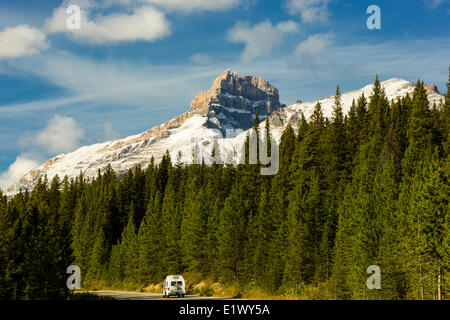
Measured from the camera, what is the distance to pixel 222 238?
232 ft

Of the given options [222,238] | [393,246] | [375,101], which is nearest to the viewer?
[393,246]

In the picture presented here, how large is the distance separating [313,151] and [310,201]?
3605 centimetres

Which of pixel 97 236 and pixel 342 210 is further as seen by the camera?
pixel 97 236

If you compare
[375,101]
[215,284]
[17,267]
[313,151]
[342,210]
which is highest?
[375,101]

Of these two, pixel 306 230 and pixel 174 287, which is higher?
pixel 306 230

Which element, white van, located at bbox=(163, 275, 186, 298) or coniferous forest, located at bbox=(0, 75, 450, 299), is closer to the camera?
white van, located at bbox=(163, 275, 186, 298)

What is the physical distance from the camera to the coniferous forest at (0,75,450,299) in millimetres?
46969

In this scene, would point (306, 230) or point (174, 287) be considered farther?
point (306, 230)

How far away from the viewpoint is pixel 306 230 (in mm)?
61781

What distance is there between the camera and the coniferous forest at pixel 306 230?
154 ft

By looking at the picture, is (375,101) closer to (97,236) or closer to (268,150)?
(268,150)

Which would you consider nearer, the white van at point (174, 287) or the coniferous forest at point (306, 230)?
the white van at point (174, 287)
